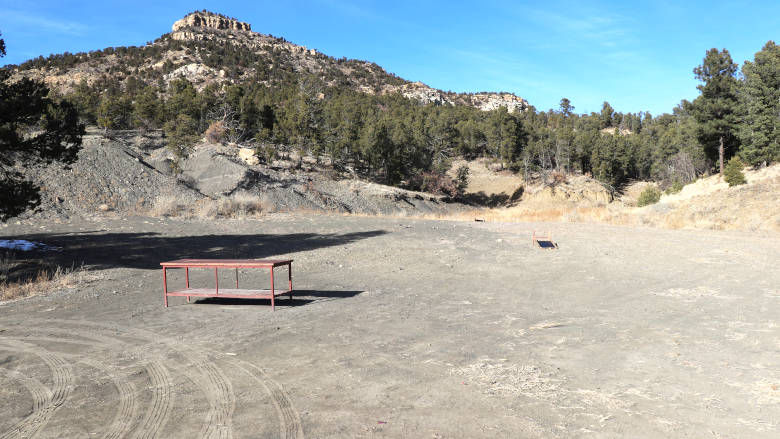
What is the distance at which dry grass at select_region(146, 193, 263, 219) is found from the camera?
75.2 feet

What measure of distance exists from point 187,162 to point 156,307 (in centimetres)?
2628

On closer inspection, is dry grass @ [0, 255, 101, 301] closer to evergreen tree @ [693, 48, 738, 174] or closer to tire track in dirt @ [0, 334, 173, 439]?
tire track in dirt @ [0, 334, 173, 439]

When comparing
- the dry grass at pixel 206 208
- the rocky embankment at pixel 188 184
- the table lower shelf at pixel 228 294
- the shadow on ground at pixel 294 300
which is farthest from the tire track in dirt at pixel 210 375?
the dry grass at pixel 206 208

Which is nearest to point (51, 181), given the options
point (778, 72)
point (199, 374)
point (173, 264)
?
point (173, 264)

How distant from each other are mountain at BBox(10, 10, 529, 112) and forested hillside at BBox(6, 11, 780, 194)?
43 cm

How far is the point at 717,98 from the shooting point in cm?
3991

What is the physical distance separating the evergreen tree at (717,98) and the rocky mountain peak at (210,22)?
102 metres

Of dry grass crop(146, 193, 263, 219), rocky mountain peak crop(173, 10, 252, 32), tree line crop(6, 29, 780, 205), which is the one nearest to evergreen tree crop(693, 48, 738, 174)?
tree line crop(6, 29, 780, 205)

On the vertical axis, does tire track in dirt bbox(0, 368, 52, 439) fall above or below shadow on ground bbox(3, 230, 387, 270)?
below

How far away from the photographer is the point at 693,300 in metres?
8.71

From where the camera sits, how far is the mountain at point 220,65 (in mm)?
72125

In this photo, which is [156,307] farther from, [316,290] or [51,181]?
[51,181]

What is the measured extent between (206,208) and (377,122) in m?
22.7

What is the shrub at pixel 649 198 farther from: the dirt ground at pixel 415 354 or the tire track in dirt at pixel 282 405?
the tire track in dirt at pixel 282 405
